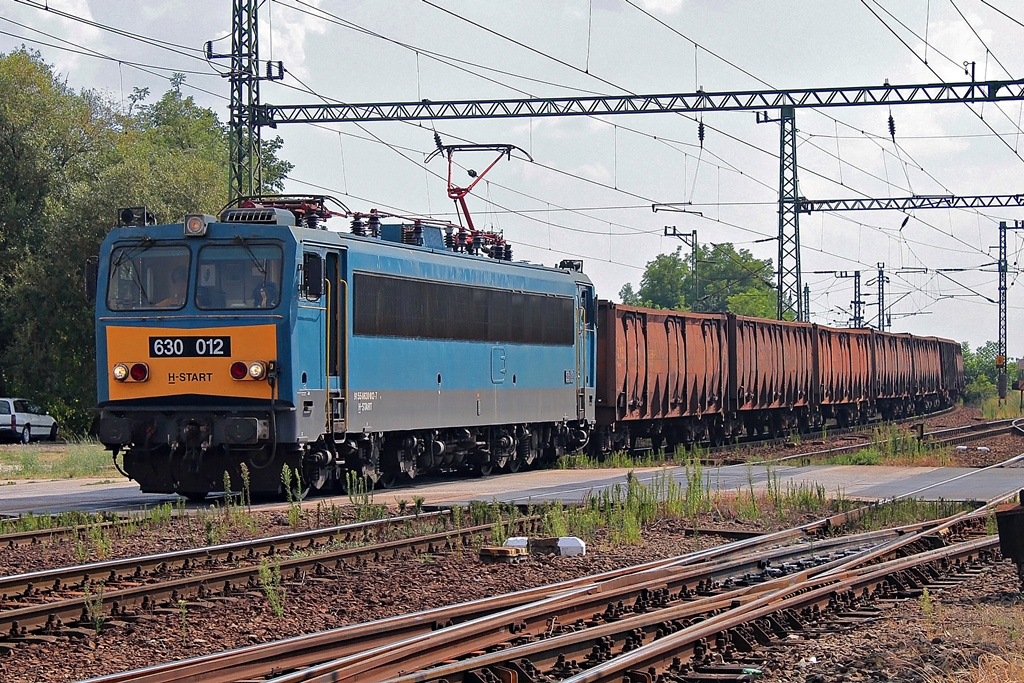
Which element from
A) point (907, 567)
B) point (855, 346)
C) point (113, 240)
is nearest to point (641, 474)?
point (113, 240)

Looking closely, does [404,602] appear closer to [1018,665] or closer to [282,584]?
[282,584]

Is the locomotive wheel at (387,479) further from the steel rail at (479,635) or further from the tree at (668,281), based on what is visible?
the tree at (668,281)

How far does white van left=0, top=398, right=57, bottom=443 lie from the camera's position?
38.0 meters

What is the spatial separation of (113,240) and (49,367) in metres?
25.7

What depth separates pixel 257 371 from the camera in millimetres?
16766

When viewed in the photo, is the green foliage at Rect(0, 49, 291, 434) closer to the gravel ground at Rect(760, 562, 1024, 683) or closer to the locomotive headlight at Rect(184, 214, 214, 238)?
the locomotive headlight at Rect(184, 214, 214, 238)

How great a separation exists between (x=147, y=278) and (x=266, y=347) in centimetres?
194

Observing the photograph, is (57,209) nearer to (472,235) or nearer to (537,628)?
(472,235)

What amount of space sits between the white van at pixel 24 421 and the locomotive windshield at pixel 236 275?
23103 mm

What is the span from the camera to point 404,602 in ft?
33.8

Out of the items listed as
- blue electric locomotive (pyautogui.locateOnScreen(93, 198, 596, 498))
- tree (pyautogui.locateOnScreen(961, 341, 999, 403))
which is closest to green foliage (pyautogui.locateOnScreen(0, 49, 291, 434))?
blue electric locomotive (pyautogui.locateOnScreen(93, 198, 596, 498))

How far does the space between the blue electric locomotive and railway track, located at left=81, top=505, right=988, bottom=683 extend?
618 cm

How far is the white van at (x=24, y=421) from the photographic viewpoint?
3797 cm

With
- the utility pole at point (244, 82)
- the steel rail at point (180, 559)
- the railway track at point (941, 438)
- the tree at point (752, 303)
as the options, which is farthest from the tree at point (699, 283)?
the steel rail at point (180, 559)
